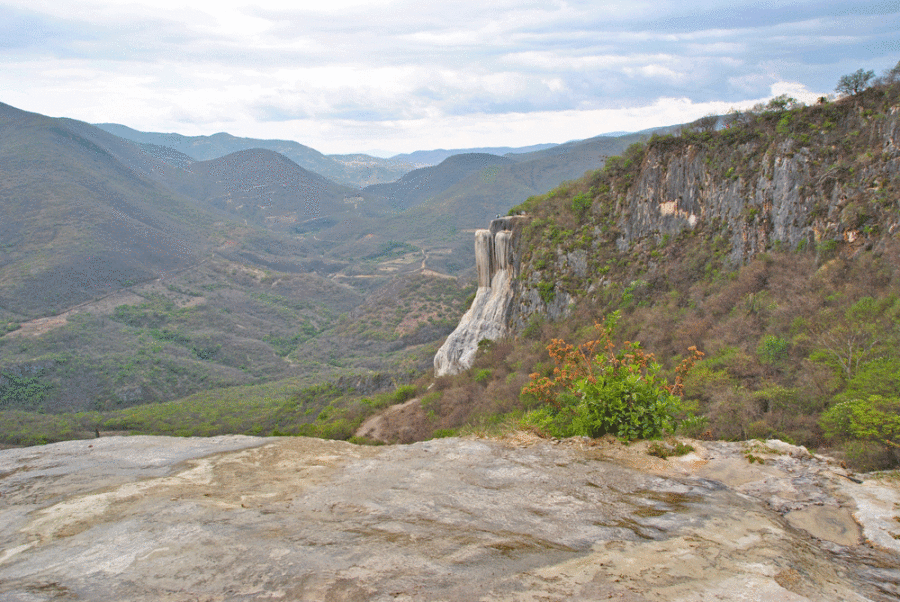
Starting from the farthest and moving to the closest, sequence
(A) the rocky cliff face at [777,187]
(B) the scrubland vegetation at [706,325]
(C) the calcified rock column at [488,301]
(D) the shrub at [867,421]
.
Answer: (C) the calcified rock column at [488,301]
(A) the rocky cliff face at [777,187]
(B) the scrubland vegetation at [706,325]
(D) the shrub at [867,421]

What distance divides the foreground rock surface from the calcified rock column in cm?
2089

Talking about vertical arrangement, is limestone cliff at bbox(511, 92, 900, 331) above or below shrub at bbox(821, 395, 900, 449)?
above

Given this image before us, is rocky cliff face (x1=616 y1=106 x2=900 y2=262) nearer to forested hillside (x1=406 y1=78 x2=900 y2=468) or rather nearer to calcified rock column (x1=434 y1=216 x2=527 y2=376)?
forested hillside (x1=406 y1=78 x2=900 y2=468)

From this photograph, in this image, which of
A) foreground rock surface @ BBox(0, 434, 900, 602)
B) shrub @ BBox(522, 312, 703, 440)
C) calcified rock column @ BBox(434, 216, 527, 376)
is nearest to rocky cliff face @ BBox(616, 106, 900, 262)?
calcified rock column @ BBox(434, 216, 527, 376)

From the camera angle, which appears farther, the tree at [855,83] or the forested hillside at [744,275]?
the tree at [855,83]

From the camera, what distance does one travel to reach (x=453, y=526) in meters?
4.14

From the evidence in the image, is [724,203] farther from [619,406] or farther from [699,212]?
[619,406]

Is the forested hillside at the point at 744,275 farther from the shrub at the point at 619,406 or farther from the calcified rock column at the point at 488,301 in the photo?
the calcified rock column at the point at 488,301

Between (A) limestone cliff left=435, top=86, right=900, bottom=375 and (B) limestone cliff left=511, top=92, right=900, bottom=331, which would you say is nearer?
(B) limestone cliff left=511, top=92, right=900, bottom=331

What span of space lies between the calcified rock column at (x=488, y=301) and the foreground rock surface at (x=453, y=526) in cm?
2089

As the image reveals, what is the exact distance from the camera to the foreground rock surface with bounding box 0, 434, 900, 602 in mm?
3172

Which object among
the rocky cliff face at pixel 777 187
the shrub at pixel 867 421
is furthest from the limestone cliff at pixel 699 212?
the shrub at pixel 867 421

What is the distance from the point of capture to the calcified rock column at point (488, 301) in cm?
2719

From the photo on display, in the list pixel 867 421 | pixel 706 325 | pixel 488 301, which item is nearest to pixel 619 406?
pixel 867 421
